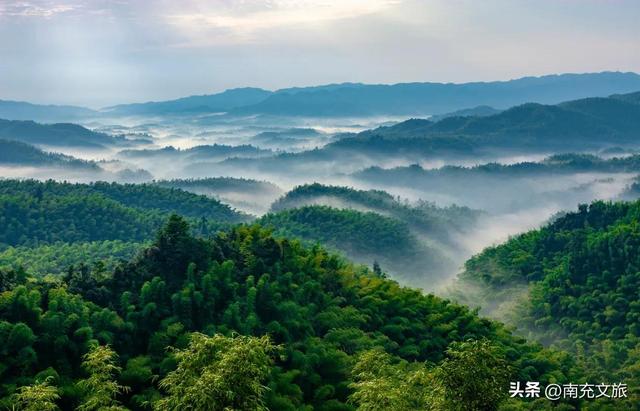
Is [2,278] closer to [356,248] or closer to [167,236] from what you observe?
[167,236]

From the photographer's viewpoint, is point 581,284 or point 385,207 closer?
point 581,284

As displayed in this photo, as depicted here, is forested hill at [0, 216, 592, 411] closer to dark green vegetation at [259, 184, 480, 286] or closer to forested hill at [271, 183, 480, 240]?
dark green vegetation at [259, 184, 480, 286]

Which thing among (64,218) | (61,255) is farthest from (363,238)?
(61,255)

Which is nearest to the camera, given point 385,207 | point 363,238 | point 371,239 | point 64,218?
point 64,218

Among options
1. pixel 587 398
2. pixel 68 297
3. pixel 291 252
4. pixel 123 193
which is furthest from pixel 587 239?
pixel 123 193

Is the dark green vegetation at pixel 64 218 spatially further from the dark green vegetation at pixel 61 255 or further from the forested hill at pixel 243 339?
the forested hill at pixel 243 339

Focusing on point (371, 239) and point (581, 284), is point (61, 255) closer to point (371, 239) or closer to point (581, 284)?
point (371, 239)

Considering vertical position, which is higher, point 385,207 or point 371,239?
point 385,207
